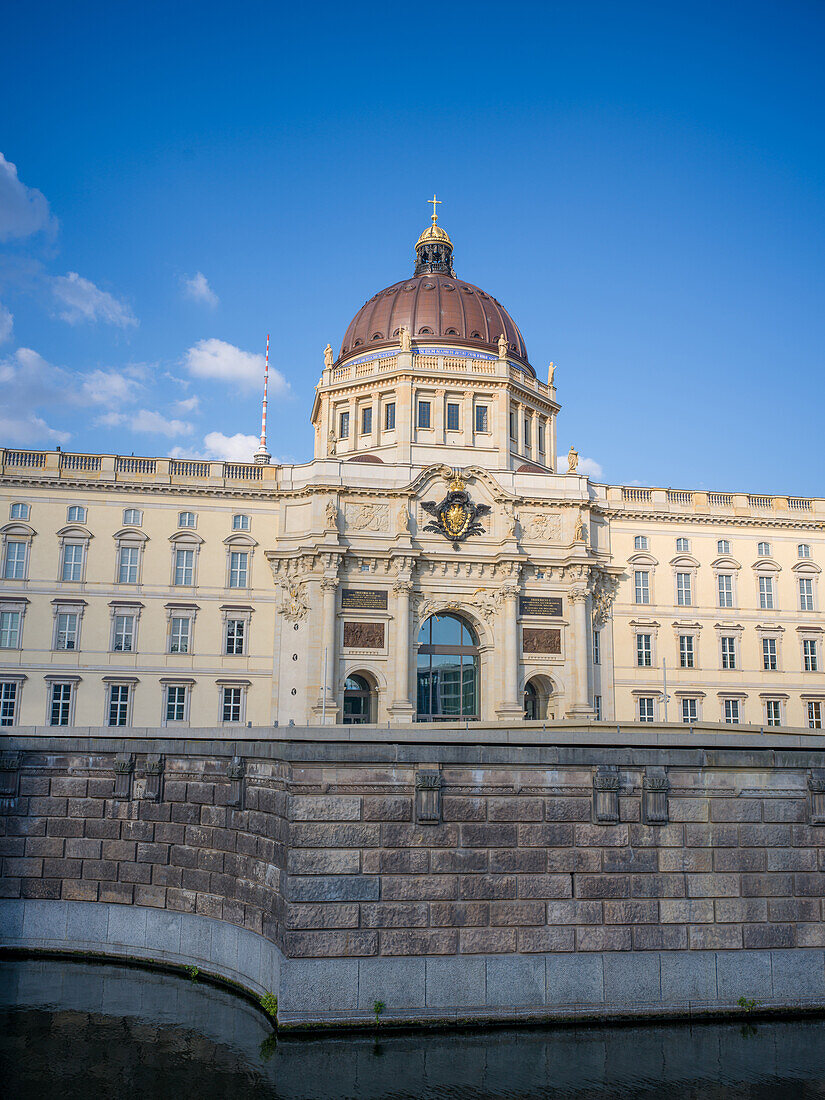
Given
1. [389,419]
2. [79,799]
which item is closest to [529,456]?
[389,419]

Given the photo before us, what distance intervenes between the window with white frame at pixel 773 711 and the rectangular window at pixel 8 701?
144 feet

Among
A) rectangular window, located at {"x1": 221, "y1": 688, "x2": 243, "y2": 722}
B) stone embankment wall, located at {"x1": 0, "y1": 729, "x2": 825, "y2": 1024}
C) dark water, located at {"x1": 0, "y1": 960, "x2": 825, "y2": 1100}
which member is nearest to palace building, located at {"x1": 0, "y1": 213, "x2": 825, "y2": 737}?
rectangular window, located at {"x1": 221, "y1": 688, "x2": 243, "y2": 722}

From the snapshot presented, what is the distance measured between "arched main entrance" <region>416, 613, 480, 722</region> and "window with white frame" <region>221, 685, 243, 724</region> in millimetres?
10421

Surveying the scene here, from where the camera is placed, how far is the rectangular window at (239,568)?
58.5 m

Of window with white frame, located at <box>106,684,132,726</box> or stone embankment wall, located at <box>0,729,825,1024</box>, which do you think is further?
window with white frame, located at <box>106,684,132,726</box>

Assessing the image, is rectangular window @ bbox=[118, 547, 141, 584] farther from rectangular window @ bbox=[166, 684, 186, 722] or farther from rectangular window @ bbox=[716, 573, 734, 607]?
rectangular window @ bbox=[716, 573, 734, 607]

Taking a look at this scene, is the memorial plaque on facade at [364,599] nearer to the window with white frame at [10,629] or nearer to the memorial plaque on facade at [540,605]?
the memorial plaque on facade at [540,605]

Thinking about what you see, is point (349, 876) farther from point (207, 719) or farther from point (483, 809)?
point (207, 719)

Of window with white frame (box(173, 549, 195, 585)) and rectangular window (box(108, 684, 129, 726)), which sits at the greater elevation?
window with white frame (box(173, 549, 195, 585))

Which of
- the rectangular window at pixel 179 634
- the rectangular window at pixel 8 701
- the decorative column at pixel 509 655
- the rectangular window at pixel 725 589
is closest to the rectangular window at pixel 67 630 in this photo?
the rectangular window at pixel 8 701

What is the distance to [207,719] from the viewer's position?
2211 inches

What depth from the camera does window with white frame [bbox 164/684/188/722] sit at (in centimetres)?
5603

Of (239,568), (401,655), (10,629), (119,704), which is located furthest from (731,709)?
(10,629)

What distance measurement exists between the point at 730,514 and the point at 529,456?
1420 cm
